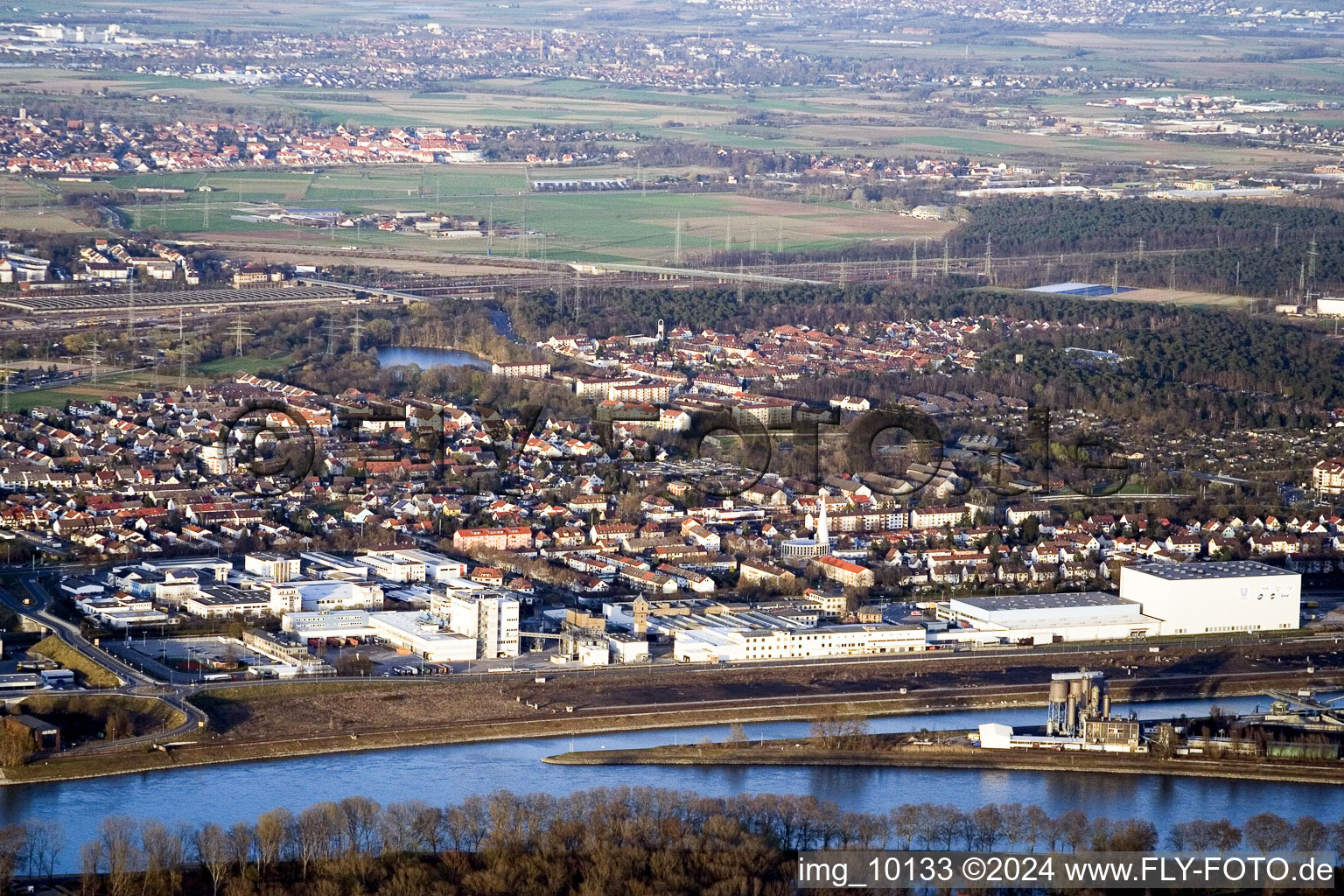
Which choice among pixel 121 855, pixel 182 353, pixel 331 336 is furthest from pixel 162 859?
pixel 331 336

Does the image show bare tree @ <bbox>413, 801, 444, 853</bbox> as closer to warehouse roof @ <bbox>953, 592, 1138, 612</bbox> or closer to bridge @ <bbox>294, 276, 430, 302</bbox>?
warehouse roof @ <bbox>953, 592, 1138, 612</bbox>

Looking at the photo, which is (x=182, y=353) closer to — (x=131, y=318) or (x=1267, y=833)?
(x=131, y=318)

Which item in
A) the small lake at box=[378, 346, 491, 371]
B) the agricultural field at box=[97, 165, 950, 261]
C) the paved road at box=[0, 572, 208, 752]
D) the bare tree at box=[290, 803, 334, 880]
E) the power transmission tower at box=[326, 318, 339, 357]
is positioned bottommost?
the small lake at box=[378, 346, 491, 371]

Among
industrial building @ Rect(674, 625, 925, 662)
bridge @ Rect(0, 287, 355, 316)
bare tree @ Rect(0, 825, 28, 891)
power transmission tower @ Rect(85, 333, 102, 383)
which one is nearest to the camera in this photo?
bare tree @ Rect(0, 825, 28, 891)

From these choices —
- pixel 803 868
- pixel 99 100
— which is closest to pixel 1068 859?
pixel 803 868

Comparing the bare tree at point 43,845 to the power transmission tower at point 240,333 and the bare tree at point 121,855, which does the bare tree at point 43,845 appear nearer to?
the bare tree at point 121,855

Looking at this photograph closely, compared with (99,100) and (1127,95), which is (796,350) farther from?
(1127,95)

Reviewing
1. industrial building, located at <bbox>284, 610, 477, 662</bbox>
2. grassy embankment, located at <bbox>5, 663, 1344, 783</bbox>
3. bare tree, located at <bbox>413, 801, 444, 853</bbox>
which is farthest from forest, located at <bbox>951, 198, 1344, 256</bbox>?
bare tree, located at <bbox>413, 801, 444, 853</bbox>
